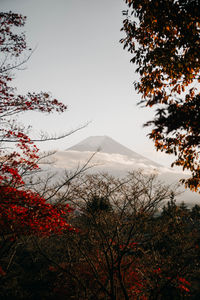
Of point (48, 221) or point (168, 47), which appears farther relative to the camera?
point (48, 221)

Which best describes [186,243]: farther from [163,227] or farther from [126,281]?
[126,281]

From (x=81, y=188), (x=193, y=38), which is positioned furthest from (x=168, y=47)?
(x=81, y=188)

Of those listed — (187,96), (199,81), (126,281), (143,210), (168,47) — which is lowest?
(126,281)

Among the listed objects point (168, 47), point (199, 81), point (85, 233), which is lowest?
point (85, 233)

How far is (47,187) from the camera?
11.0 meters

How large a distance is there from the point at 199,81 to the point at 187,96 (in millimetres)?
424

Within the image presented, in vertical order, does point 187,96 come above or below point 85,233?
above

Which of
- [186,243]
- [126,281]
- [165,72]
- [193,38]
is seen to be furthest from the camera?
[126,281]

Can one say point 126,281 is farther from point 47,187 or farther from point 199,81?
point 199,81

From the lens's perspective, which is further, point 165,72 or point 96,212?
point 96,212

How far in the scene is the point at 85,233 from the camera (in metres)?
11.6

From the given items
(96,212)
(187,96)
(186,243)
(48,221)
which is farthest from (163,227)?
(187,96)

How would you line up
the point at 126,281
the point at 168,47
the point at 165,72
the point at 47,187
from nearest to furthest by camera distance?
the point at 168,47, the point at 165,72, the point at 47,187, the point at 126,281

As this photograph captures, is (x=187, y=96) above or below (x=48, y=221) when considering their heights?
above
